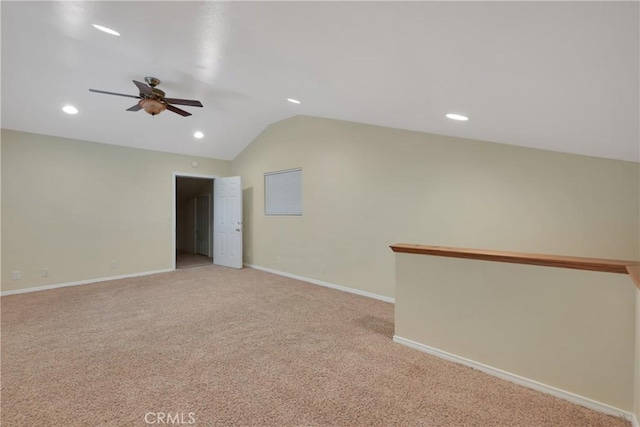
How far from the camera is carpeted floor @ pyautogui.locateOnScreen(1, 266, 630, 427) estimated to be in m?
1.71

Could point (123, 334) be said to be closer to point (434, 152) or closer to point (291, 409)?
point (291, 409)

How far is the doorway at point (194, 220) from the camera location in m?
7.31

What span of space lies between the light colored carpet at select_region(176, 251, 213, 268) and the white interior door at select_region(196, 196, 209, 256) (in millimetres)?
252

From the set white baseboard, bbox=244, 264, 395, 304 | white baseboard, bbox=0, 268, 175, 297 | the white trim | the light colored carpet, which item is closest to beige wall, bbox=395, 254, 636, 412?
the white trim

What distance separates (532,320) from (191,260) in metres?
6.79

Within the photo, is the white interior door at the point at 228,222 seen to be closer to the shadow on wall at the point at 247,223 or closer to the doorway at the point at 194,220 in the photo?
the shadow on wall at the point at 247,223

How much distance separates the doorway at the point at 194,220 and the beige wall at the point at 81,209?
4.84 ft

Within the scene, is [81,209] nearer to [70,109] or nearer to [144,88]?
[70,109]

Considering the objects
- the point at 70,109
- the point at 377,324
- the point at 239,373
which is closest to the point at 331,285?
the point at 377,324

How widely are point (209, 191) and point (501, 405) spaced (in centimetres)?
738

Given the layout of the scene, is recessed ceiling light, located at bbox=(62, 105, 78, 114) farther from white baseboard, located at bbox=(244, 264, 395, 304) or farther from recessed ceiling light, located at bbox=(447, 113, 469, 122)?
recessed ceiling light, located at bbox=(447, 113, 469, 122)

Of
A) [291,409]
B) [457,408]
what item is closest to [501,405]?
[457,408]

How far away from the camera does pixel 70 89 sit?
354 centimetres

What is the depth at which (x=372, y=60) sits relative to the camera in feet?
5.58
